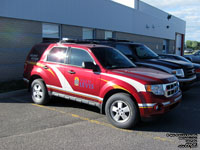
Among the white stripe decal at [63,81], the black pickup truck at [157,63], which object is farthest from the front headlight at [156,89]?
the black pickup truck at [157,63]

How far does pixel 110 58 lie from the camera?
19.3 feet

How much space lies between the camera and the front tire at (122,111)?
4727mm

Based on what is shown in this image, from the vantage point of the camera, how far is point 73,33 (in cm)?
1411

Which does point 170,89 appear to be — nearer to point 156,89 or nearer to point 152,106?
point 156,89

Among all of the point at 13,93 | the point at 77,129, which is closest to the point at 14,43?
the point at 13,93

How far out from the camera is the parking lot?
13.4ft

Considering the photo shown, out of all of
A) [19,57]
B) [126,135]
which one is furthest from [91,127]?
[19,57]

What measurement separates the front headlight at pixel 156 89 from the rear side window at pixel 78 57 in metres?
1.69

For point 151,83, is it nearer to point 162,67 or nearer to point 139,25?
point 162,67

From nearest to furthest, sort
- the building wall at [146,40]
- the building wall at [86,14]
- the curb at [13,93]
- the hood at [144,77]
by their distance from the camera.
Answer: the hood at [144,77] → the curb at [13,93] → the building wall at [86,14] → the building wall at [146,40]

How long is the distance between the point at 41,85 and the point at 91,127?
2338 millimetres

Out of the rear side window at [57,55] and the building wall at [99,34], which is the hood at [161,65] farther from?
the building wall at [99,34]

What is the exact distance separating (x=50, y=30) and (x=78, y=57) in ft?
24.5

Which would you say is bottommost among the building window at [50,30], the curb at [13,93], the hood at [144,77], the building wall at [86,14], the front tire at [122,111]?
the curb at [13,93]
